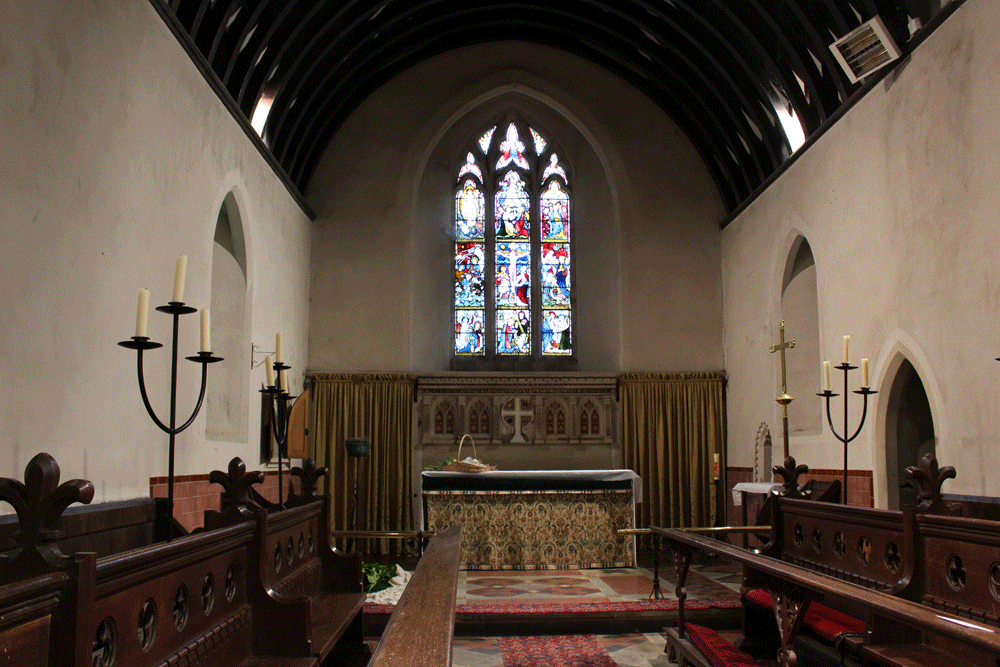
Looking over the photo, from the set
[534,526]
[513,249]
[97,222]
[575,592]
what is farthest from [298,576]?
[513,249]

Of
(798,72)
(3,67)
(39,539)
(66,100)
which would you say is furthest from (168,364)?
(798,72)

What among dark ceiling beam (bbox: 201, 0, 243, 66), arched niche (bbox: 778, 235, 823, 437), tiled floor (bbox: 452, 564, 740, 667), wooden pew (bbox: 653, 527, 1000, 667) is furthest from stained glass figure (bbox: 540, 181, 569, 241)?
wooden pew (bbox: 653, 527, 1000, 667)

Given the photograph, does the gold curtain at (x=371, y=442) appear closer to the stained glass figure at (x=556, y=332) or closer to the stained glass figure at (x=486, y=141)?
the stained glass figure at (x=556, y=332)

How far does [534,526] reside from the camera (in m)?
7.77

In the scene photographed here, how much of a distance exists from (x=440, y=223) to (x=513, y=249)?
1.05 m

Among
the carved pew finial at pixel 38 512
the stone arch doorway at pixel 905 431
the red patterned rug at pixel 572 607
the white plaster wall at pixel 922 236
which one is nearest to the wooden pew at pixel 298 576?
the red patterned rug at pixel 572 607

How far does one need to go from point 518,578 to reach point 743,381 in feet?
12.1

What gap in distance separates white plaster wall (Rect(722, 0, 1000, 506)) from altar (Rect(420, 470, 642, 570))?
1914 mm

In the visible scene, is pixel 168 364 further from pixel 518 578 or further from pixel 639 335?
pixel 639 335

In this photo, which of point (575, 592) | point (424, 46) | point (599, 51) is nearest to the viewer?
point (575, 592)

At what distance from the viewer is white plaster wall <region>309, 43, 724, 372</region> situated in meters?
9.98

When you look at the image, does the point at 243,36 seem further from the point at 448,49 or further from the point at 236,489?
the point at 236,489

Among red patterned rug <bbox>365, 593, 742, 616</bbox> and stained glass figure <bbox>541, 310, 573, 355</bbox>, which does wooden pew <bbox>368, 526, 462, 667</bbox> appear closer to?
red patterned rug <bbox>365, 593, 742, 616</bbox>

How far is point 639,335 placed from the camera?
33.1ft
